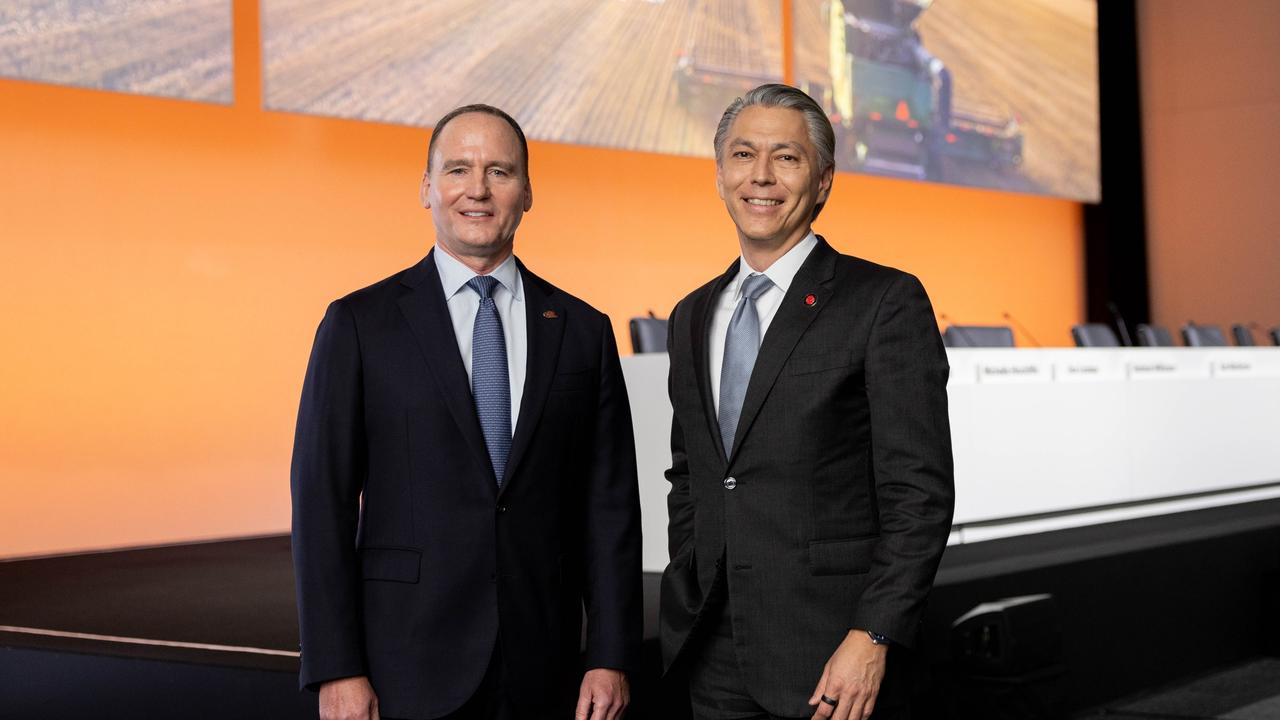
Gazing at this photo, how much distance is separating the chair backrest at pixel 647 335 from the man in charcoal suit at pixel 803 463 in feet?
11.2

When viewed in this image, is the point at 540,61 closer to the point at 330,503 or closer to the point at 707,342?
the point at 707,342

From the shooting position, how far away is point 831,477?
5.34 feet

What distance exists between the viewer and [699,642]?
172cm

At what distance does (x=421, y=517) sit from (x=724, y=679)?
1.55 feet

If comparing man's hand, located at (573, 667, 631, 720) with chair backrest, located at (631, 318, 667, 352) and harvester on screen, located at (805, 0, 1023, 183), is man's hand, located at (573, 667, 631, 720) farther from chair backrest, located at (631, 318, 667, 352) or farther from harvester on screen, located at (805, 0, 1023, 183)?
harvester on screen, located at (805, 0, 1023, 183)

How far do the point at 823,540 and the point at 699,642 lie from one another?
0.80 feet

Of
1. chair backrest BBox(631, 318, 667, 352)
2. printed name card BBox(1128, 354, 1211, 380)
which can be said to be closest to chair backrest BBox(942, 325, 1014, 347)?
printed name card BBox(1128, 354, 1211, 380)

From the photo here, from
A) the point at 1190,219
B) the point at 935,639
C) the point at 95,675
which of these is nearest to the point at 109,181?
the point at 95,675

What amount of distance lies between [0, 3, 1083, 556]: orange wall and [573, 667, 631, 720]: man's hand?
465 centimetres

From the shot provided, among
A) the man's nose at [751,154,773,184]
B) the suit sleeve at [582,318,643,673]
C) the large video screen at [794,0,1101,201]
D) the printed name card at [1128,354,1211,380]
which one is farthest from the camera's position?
the large video screen at [794,0,1101,201]

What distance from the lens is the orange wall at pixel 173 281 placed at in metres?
5.60

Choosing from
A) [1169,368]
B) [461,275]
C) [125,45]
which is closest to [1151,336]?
[1169,368]

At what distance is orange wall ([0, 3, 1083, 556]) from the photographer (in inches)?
221

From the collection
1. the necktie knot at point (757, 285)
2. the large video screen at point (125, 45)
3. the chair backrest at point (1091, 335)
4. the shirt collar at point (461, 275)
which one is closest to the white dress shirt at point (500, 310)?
the shirt collar at point (461, 275)
